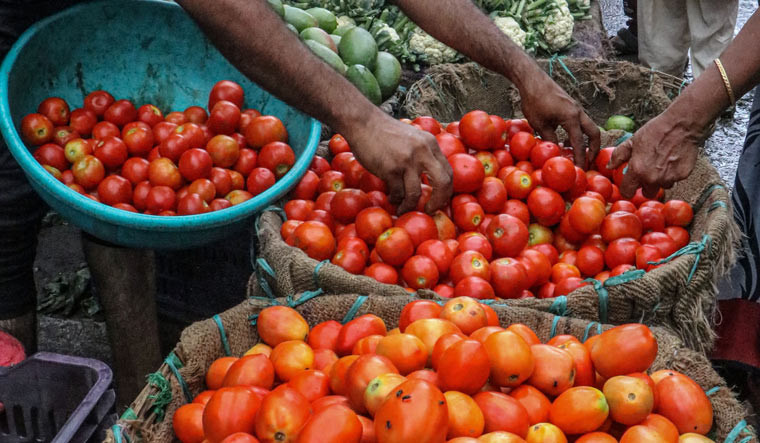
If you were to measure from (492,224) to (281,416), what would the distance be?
1.27 metres

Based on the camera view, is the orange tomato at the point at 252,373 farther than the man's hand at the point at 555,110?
No

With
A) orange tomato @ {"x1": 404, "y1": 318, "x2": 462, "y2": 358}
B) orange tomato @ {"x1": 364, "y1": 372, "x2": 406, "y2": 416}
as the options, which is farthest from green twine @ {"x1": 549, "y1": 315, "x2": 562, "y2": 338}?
orange tomato @ {"x1": 364, "y1": 372, "x2": 406, "y2": 416}

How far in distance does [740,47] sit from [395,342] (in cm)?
151

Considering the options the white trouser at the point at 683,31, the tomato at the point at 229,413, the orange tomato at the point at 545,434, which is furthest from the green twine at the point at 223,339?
the white trouser at the point at 683,31

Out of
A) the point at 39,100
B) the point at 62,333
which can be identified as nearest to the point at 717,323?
the point at 39,100

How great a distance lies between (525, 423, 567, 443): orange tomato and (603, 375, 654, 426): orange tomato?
5.5 inches

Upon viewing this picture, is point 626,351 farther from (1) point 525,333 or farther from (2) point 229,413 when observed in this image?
(2) point 229,413

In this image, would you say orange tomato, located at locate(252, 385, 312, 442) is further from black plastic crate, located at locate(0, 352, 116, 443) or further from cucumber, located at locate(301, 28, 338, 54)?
cucumber, located at locate(301, 28, 338, 54)

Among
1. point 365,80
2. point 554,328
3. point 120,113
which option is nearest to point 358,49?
point 365,80

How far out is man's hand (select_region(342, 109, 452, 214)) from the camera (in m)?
2.14

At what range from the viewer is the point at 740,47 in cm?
222

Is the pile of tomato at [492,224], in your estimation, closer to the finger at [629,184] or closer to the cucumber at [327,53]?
the finger at [629,184]

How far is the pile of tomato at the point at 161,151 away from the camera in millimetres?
2617

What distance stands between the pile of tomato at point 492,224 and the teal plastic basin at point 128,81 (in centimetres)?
22
